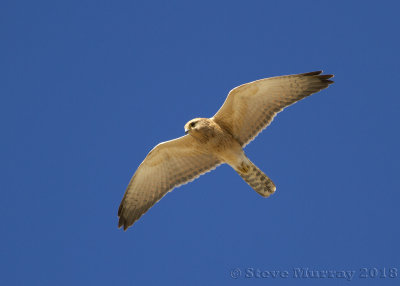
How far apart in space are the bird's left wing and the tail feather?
808 millimetres

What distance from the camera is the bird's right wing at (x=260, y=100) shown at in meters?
10.2

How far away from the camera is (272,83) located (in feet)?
33.5

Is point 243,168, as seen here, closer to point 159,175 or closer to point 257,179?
point 257,179

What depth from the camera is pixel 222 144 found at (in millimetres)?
10414

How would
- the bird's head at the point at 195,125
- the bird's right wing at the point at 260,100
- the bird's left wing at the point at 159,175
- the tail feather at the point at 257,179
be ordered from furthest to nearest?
the bird's left wing at the point at 159,175, the tail feather at the point at 257,179, the bird's right wing at the point at 260,100, the bird's head at the point at 195,125

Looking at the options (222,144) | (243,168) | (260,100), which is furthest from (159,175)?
(260,100)

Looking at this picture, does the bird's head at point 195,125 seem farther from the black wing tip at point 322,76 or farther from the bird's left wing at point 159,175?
the black wing tip at point 322,76

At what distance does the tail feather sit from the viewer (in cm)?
1038

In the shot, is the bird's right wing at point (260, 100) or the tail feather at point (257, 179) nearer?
the bird's right wing at point (260, 100)

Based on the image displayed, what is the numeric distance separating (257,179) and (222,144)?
3.25ft

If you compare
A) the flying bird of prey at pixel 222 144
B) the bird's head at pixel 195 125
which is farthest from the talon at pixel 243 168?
the bird's head at pixel 195 125

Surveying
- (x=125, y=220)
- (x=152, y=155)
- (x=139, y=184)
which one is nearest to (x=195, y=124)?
(x=152, y=155)

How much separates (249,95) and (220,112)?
0.68 m

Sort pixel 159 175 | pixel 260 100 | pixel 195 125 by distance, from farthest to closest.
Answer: pixel 159 175 < pixel 260 100 < pixel 195 125
